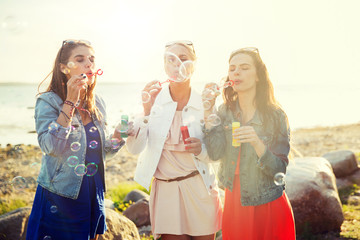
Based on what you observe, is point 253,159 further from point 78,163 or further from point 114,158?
point 114,158

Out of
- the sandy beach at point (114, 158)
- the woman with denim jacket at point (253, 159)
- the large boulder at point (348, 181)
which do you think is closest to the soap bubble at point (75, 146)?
the woman with denim jacket at point (253, 159)

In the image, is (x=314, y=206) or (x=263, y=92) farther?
(x=314, y=206)

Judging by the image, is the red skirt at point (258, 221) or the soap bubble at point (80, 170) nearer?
the soap bubble at point (80, 170)

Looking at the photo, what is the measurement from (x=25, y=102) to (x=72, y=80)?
2388 cm

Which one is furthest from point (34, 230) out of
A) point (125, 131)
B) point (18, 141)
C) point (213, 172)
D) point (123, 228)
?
point (18, 141)

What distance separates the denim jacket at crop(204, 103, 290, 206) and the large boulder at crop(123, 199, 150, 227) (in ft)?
7.65

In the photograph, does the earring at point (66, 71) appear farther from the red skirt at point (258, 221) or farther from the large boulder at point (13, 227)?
the large boulder at point (13, 227)

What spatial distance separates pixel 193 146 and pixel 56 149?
0.99m

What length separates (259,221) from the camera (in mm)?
2703

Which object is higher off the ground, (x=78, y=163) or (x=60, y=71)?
(x=60, y=71)

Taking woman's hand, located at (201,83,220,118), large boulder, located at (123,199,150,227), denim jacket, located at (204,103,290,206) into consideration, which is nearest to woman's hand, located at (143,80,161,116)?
woman's hand, located at (201,83,220,118)

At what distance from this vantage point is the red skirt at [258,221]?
2.66 metres

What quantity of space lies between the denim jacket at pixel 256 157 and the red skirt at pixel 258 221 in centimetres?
7

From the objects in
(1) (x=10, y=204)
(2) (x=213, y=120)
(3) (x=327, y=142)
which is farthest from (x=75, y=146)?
(3) (x=327, y=142)
